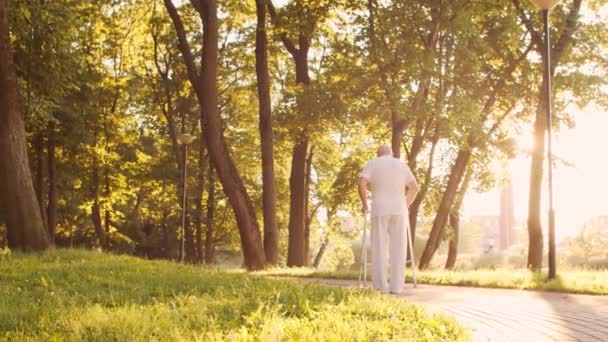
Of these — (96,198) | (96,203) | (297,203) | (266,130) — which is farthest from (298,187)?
(96,203)

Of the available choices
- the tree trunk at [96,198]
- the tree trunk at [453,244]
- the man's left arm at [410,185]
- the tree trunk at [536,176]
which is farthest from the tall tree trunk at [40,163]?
the man's left arm at [410,185]

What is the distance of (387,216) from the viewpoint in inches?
388

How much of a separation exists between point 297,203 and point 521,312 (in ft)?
54.5

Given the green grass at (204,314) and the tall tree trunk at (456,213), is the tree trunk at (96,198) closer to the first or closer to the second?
the tall tree trunk at (456,213)

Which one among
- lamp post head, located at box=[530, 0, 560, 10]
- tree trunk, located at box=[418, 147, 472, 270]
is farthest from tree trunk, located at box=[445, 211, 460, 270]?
lamp post head, located at box=[530, 0, 560, 10]

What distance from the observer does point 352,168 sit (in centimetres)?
3180

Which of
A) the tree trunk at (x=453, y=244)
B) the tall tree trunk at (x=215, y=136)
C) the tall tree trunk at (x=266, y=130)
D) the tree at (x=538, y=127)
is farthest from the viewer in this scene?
the tree trunk at (x=453, y=244)

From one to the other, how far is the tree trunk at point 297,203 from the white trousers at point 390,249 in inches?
562

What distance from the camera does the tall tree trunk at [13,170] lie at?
14.9 m

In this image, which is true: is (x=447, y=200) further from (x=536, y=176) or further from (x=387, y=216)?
(x=387, y=216)

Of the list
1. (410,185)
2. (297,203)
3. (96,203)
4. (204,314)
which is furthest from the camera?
(96,203)

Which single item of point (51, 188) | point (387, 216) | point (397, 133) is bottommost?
point (387, 216)

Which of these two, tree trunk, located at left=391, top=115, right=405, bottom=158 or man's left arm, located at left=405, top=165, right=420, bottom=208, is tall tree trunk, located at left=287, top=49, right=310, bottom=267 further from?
man's left arm, located at left=405, top=165, right=420, bottom=208

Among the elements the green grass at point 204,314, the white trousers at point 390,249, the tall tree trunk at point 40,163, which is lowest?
the green grass at point 204,314
